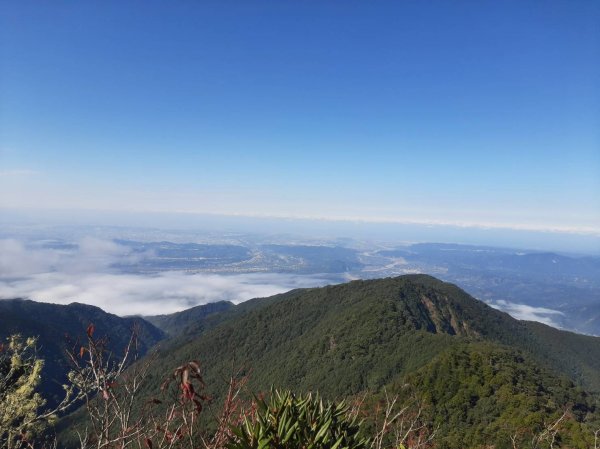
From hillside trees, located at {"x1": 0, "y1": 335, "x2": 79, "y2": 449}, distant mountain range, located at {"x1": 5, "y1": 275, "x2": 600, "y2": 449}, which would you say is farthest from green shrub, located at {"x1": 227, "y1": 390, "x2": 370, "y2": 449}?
distant mountain range, located at {"x1": 5, "y1": 275, "x2": 600, "y2": 449}

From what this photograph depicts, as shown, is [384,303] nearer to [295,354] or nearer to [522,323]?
[295,354]

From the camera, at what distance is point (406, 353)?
5612 centimetres

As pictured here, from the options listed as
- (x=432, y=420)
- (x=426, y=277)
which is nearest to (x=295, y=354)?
(x=432, y=420)

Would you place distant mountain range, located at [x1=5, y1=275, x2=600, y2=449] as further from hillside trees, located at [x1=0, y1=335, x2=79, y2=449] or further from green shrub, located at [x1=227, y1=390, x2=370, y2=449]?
green shrub, located at [x1=227, y1=390, x2=370, y2=449]

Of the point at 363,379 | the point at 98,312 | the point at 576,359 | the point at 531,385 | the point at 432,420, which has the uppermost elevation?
the point at 531,385

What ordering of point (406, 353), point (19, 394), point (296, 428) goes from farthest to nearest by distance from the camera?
point (406, 353) < point (19, 394) < point (296, 428)

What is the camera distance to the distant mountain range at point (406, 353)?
1307 inches

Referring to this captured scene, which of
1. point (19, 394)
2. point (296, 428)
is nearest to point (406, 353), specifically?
point (19, 394)

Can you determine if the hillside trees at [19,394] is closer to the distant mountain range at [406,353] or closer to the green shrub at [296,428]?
the distant mountain range at [406,353]

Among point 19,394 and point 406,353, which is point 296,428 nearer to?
point 19,394

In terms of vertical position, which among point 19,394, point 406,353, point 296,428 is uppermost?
point 296,428

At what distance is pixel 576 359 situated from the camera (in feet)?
299

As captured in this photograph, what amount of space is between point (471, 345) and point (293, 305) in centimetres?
5538

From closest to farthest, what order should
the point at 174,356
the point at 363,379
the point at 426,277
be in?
the point at 363,379
the point at 174,356
the point at 426,277
